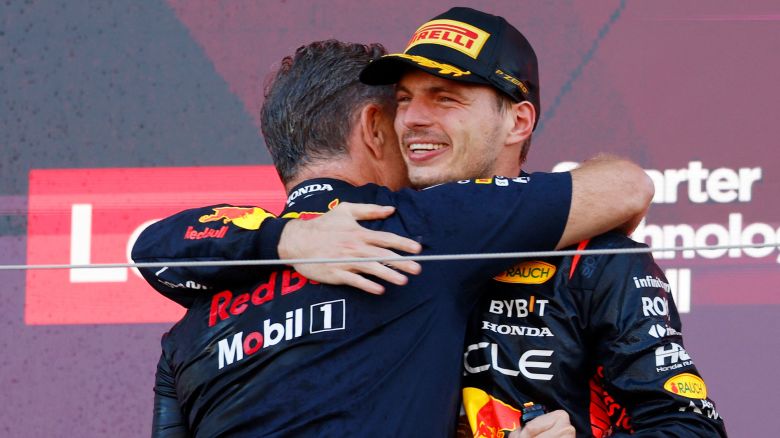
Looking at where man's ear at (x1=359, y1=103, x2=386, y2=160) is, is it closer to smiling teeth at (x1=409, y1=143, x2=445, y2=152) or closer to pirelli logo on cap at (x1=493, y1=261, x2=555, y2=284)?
smiling teeth at (x1=409, y1=143, x2=445, y2=152)

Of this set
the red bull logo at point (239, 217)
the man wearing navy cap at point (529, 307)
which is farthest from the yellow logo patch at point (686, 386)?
the red bull logo at point (239, 217)

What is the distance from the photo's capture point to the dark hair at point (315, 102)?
5.36ft

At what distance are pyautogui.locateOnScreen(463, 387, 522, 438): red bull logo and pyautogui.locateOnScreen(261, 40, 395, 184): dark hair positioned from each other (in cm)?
43

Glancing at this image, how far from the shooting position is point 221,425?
55.9 inches

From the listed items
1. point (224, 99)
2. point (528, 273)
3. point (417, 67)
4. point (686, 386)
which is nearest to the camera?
point (686, 386)

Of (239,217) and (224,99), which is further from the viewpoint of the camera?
(224,99)

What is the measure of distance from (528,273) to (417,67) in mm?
351

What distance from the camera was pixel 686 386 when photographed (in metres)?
1.37

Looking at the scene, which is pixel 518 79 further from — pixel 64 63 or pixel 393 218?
pixel 64 63

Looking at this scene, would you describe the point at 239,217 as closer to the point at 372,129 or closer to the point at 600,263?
the point at 372,129

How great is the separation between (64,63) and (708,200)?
1.48m

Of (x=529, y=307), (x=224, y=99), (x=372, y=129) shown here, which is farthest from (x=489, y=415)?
(x=224, y=99)

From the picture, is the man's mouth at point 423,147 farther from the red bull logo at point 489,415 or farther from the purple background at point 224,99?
the purple background at point 224,99

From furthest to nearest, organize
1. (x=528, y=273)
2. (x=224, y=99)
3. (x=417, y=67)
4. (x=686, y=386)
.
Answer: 1. (x=224, y=99)
2. (x=417, y=67)
3. (x=528, y=273)
4. (x=686, y=386)
